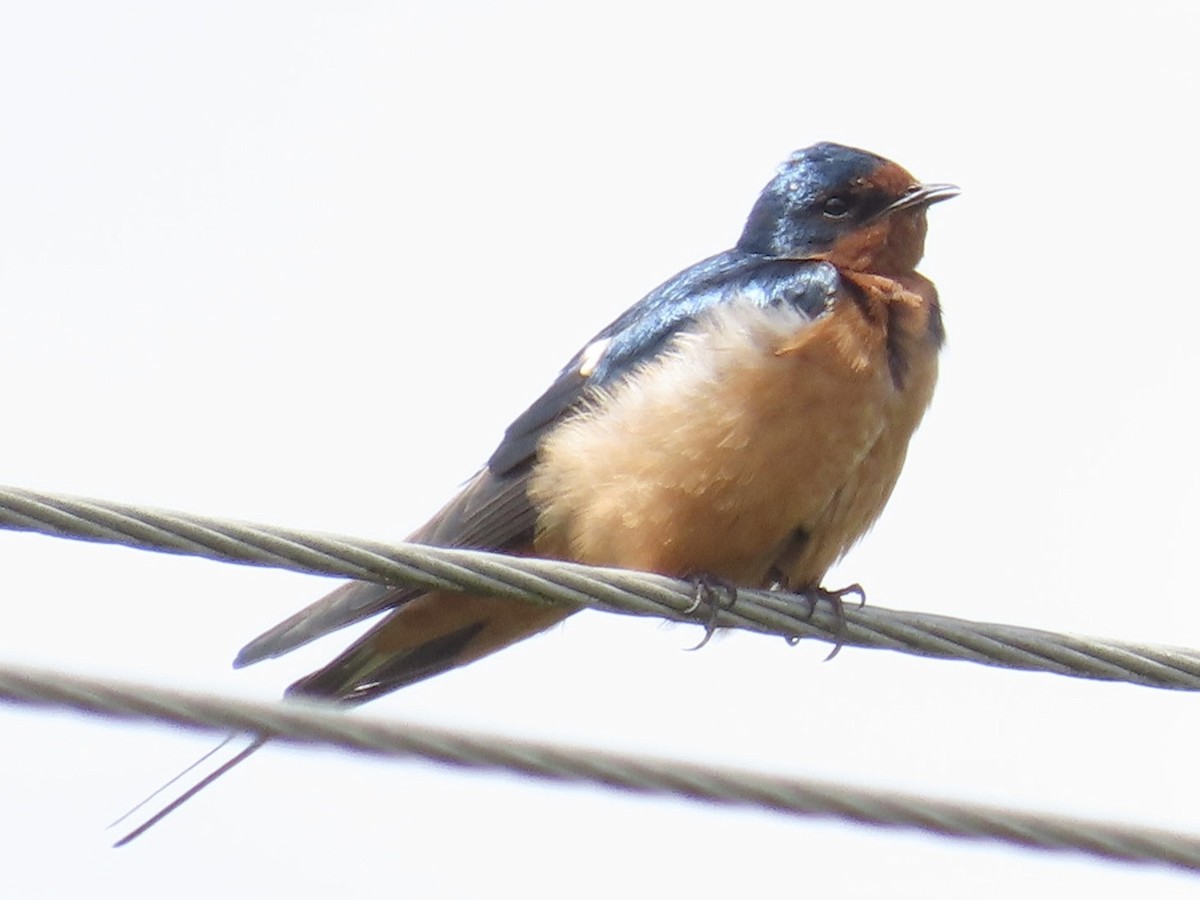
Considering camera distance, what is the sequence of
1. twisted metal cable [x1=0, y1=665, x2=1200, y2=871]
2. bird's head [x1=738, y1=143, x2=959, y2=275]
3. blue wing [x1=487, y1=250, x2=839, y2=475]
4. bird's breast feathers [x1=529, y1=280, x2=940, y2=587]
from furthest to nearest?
1. bird's head [x1=738, y1=143, x2=959, y2=275]
2. blue wing [x1=487, y1=250, x2=839, y2=475]
3. bird's breast feathers [x1=529, y1=280, x2=940, y2=587]
4. twisted metal cable [x1=0, y1=665, x2=1200, y2=871]

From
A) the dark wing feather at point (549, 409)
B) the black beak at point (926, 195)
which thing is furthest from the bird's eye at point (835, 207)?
the dark wing feather at point (549, 409)

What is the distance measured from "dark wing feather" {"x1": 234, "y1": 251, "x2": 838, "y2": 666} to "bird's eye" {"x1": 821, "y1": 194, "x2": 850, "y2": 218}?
1.21 ft

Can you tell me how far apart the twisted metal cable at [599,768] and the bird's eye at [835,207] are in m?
3.62

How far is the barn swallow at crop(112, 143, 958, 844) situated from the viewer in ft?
18.7

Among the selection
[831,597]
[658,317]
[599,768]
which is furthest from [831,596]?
[599,768]

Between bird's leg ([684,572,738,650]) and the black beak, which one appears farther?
the black beak

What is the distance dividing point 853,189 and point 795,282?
824 millimetres

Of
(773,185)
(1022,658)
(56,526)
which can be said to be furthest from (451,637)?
(56,526)

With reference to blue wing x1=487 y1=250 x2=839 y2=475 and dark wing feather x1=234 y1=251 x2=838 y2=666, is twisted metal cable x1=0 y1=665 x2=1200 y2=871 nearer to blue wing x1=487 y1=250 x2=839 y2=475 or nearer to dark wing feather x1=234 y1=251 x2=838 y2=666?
dark wing feather x1=234 y1=251 x2=838 y2=666

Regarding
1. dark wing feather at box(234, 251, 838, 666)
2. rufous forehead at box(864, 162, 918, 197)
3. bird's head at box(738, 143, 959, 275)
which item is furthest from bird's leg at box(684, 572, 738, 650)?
rufous forehead at box(864, 162, 918, 197)

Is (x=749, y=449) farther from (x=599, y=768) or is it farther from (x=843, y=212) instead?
(x=599, y=768)

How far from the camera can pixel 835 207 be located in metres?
6.84

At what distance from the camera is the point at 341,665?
619 cm

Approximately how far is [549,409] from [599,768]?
3213mm
